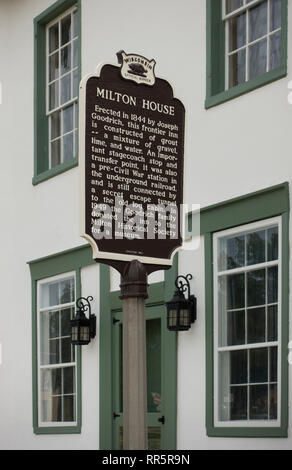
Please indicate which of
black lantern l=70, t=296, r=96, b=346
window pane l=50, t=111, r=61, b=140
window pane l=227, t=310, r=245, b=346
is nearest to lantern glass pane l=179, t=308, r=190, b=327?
window pane l=227, t=310, r=245, b=346

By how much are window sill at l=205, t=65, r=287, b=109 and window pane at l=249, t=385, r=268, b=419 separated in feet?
9.30

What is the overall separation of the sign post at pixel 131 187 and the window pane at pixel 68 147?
5826 millimetres

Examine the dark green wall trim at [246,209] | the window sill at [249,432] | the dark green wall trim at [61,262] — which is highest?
the dark green wall trim at [246,209]

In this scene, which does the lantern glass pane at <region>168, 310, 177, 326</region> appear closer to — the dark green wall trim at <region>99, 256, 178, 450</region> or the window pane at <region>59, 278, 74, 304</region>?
the dark green wall trim at <region>99, 256, 178, 450</region>

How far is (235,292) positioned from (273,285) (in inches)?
22.9

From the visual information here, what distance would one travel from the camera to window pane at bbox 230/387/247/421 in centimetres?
923

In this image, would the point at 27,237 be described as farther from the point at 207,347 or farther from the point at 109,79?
the point at 109,79

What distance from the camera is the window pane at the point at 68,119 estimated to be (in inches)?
504

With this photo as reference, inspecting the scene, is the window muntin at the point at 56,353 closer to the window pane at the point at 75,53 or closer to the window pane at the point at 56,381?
the window pane at the point at 56,381

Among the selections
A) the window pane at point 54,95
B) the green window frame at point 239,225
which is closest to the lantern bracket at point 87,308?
the green window frame at point 239,225

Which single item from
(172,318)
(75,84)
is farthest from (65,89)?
(172,318)

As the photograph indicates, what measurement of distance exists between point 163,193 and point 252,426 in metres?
3.14

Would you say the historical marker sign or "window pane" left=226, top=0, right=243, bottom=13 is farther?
"window pane" left=226, top=0, right=243, bottom=13

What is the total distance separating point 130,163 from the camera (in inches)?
261
